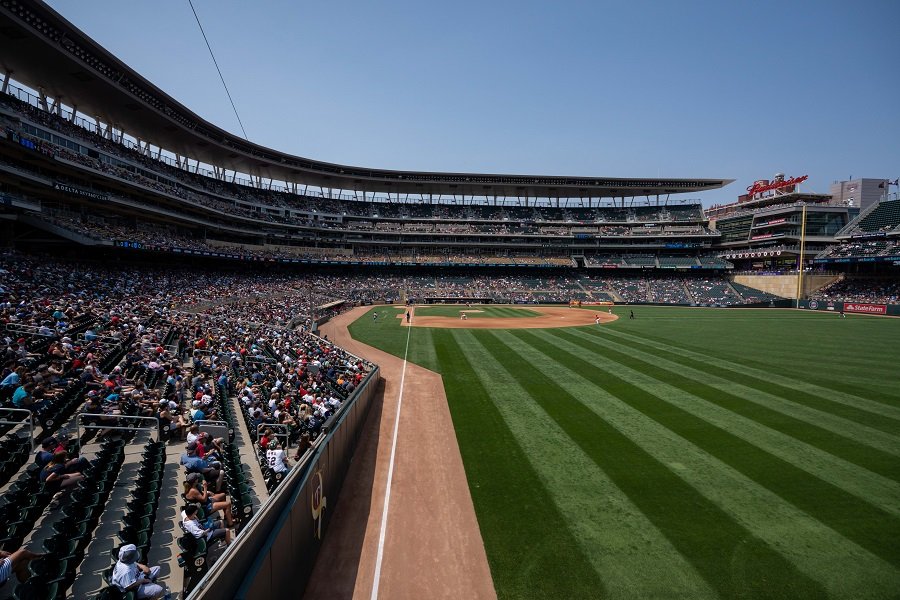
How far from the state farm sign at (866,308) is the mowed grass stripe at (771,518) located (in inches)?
2101

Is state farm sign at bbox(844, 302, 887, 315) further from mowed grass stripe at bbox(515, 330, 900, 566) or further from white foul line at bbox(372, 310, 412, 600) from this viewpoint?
white foul line at bbox(372, 310, 412, 600)

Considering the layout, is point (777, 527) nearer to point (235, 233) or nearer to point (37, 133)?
point (37, 133)

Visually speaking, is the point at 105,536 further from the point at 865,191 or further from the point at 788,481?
the point at 865,191

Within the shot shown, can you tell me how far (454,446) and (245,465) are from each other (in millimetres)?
5091

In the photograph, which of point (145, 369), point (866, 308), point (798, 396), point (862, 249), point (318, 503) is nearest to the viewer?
point (318, 503)

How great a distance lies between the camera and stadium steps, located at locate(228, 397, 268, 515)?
7.62m

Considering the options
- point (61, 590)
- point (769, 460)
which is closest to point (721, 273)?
point (769, 460)

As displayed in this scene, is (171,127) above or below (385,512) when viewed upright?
above

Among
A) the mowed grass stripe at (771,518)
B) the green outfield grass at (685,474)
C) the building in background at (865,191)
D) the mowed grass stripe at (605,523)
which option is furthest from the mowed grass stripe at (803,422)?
the building in background at (865,191)

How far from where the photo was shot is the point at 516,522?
24.2 ft

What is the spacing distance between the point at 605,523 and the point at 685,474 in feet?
9.97

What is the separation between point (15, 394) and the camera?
8242 millimetres

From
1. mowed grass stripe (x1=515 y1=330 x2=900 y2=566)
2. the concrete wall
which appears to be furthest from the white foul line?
the concrete wall

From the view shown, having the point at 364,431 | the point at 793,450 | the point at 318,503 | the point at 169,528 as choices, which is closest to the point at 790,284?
the point at 793,450
